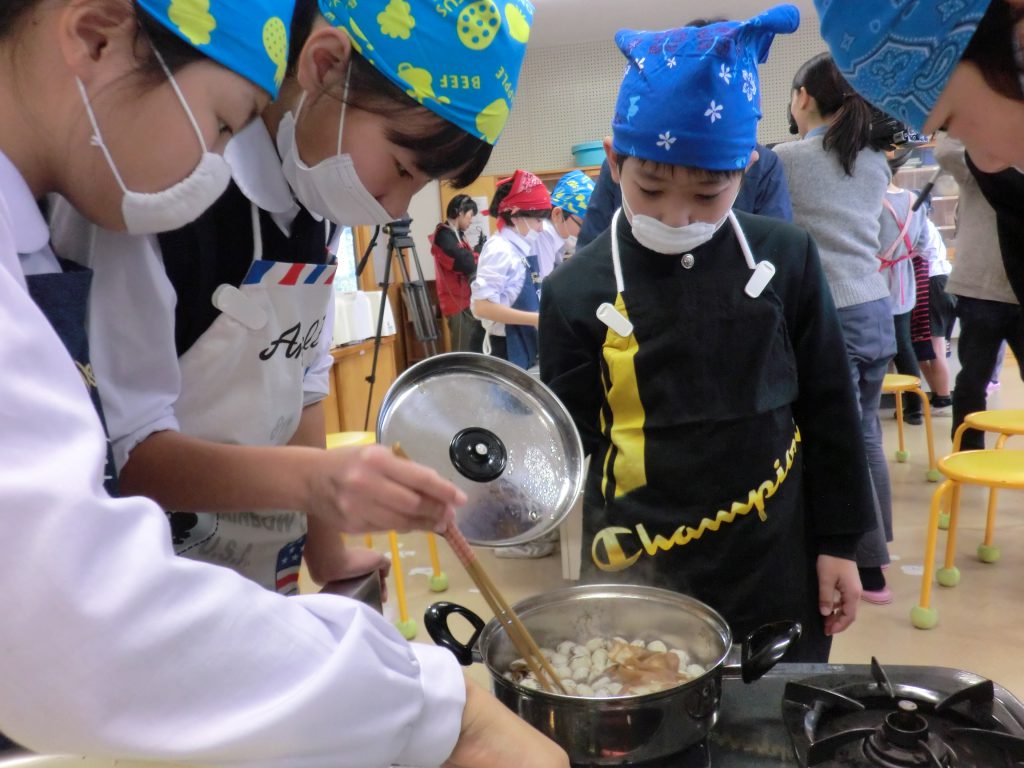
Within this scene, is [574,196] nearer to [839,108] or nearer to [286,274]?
[839,108]

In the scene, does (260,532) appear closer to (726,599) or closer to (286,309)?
(286,309)

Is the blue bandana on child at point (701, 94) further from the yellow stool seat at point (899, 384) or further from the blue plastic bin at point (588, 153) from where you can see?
the blue plastic bin at point (588, 153)

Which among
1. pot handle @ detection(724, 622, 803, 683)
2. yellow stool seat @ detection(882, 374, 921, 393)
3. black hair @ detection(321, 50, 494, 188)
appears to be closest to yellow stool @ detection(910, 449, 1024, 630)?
yellow stool seat @ detection(882, 374, 921, 393)

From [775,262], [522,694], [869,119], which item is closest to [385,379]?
[869,119]

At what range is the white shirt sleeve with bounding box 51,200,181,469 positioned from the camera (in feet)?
2.38

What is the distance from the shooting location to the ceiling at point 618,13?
626cm

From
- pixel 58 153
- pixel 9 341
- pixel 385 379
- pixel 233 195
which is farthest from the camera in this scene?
pixel 385 379

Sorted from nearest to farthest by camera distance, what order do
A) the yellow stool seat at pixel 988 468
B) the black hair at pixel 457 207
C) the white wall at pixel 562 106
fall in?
the yellow stool seat at pixel 988 468 < the black hair at pixel 457 207 < the white wall at pixel 562 106

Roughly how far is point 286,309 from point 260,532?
10.8 inches

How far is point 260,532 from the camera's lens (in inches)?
37.9

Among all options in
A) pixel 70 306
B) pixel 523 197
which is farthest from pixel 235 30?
pixel 523 197

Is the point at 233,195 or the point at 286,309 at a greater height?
the point at 233,195

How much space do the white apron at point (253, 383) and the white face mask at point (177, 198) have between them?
21 cm

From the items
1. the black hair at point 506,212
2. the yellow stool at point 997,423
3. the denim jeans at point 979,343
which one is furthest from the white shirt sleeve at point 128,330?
the black hair at point 506,212
